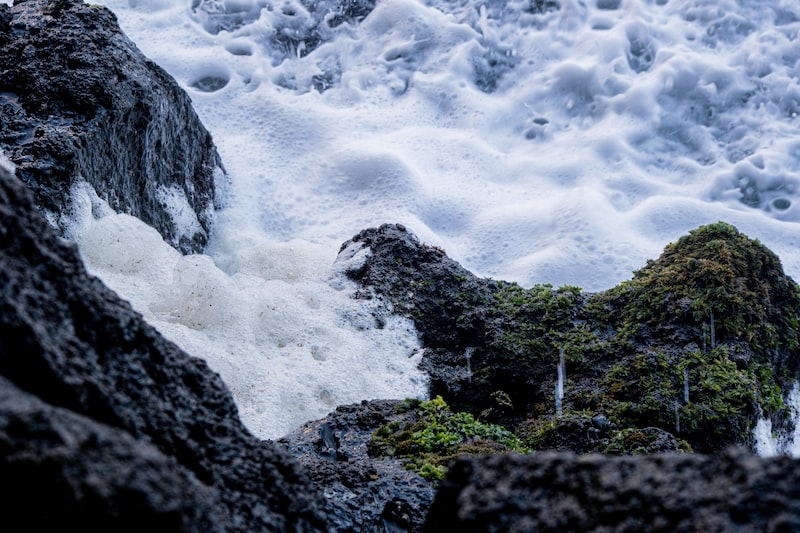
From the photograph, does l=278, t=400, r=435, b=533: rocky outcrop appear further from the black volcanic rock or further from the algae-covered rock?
the black volcanic rock

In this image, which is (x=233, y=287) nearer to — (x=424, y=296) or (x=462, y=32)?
(x=424, y=296)

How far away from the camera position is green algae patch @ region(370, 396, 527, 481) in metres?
3.50

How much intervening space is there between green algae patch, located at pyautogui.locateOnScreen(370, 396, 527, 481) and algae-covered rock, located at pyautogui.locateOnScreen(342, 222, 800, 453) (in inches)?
10.6

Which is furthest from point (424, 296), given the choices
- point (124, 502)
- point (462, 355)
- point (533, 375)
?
point (124, 502)

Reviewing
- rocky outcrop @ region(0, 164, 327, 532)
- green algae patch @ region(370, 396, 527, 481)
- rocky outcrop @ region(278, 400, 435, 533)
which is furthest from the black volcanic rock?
green algae patch @ region(370, 396, 527, 481)

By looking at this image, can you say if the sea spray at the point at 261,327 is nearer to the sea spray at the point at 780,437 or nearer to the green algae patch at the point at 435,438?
the green algae patch at the point at 435,438

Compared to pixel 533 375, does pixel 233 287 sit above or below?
above

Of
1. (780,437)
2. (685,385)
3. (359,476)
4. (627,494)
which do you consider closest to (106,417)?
(627,494)

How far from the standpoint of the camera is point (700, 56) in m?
10.0

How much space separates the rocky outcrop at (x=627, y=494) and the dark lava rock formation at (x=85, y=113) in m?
3.57

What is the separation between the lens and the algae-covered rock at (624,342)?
4039mm

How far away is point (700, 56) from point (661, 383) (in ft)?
23.5

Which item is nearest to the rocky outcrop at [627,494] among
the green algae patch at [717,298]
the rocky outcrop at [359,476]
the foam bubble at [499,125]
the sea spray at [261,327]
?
the rocky outcrop at [359,476]

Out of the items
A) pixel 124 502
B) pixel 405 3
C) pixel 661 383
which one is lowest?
pixel 124 502
